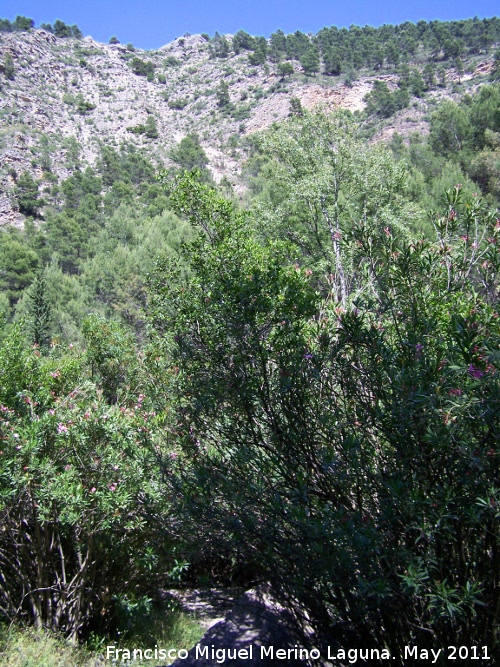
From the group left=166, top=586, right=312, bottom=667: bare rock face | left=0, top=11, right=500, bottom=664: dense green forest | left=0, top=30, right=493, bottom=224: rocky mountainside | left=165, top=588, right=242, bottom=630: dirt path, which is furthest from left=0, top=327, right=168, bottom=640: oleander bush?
left=0, top=30, right=493, bottom=224: rocky mountainside

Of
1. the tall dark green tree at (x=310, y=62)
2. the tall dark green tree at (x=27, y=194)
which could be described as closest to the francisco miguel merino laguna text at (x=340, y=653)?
the tall dark green tree at (x=27, y=194)

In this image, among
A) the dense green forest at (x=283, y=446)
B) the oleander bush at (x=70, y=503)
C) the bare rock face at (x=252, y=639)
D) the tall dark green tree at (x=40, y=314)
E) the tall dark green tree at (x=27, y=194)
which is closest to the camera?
the dense green forest at (x=283, y=446)

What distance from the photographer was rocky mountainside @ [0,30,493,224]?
64981 mm

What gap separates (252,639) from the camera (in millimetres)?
3850

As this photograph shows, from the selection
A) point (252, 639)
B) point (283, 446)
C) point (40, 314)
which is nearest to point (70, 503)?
point (252, 639)

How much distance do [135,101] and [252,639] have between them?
336ft

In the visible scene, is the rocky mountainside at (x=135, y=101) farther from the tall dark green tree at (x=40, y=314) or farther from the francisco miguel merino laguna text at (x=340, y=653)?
the francisco miguel merino laguna text at (x=340, y=653)

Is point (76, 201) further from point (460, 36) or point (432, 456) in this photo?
point (460, 36)

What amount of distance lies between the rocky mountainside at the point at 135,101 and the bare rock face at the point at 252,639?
5537 cm

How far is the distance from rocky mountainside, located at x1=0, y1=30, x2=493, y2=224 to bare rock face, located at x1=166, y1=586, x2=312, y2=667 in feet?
182

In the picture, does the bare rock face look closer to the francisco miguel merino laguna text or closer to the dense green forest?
the francisco miguel merino laguna text

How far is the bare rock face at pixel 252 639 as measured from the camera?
11.7 ft

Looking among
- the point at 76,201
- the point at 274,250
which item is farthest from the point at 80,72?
the point at 274,250

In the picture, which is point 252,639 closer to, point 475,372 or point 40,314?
point 475,372
